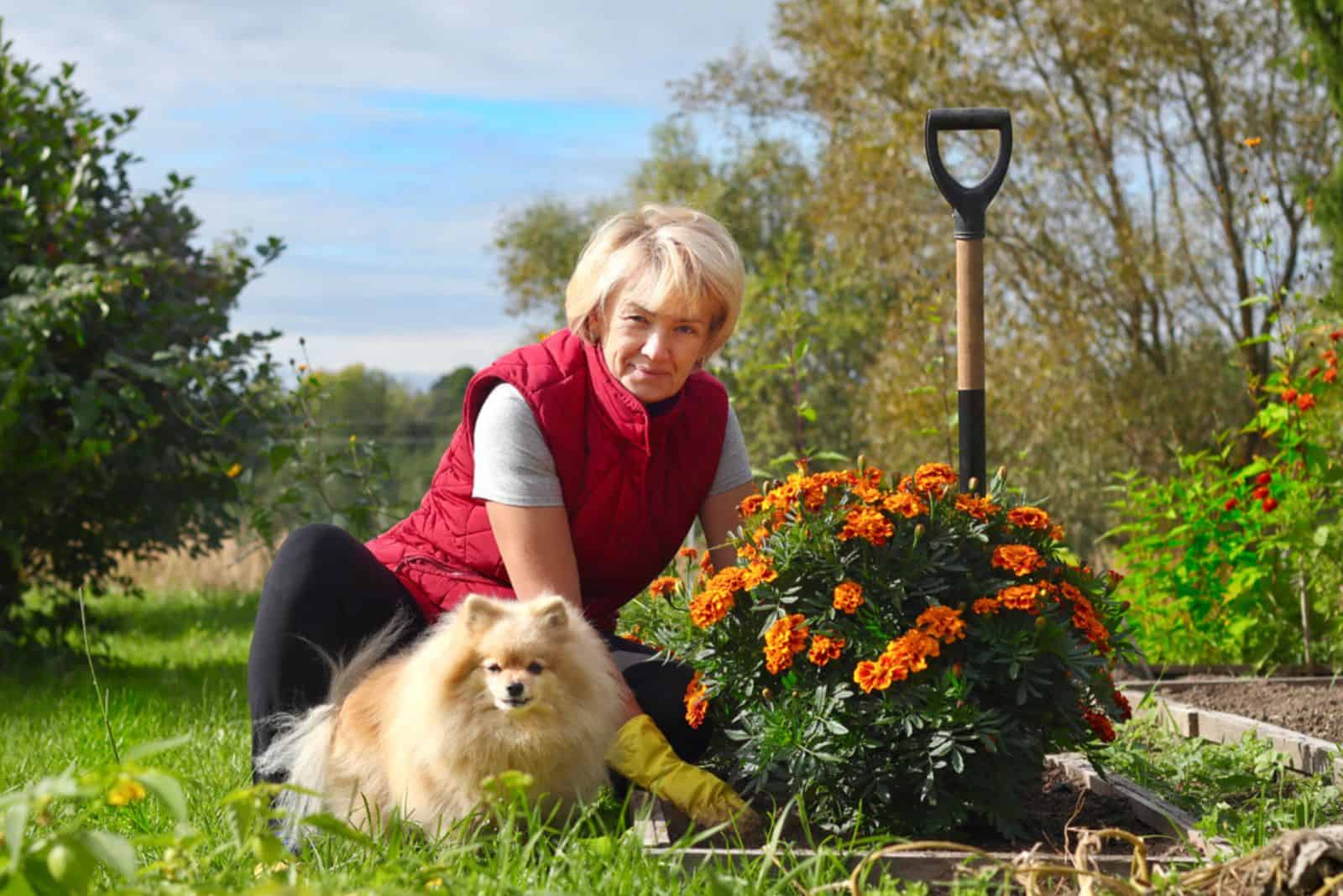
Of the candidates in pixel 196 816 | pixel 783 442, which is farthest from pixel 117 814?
pixel 783 442

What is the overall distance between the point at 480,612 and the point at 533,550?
0.44 metres

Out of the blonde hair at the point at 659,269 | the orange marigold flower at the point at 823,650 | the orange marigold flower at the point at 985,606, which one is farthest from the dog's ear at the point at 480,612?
the orange marigold flower at the point at 985,606

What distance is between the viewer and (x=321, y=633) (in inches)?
109

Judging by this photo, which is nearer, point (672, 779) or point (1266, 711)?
point (672, 779)

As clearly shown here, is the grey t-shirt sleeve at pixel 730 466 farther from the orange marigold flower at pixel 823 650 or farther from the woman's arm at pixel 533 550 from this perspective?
the orange marigold flower at pixel 823 650

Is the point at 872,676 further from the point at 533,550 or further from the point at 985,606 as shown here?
the point at 533,550

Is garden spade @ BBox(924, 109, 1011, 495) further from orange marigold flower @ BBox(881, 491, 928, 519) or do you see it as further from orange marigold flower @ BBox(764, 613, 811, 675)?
orange marigold flower @ BBox(764, 613, 811, 675)

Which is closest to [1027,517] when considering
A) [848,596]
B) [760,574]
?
[848,596]

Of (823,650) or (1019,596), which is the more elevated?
(1019,596)

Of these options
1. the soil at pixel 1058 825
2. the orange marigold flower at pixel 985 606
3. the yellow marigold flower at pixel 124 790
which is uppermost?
the orange marigold flower at pixel 985 606

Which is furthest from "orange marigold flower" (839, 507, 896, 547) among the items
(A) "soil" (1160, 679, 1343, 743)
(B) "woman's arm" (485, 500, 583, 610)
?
(A) "soil" (1160, 679, 1343, 743)

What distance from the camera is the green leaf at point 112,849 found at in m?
1.35

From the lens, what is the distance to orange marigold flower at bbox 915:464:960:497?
263cm

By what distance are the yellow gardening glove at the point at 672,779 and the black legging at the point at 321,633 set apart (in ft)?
0.74
